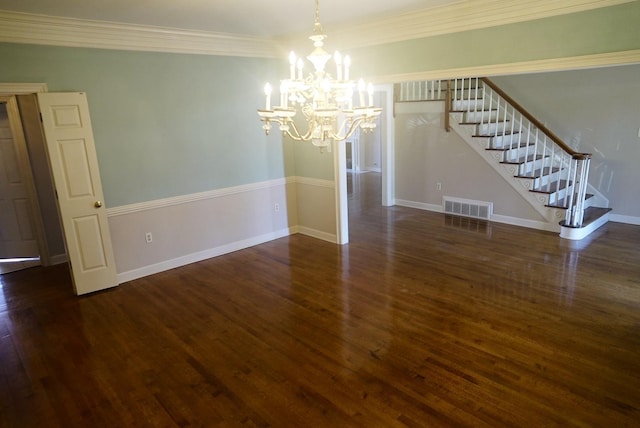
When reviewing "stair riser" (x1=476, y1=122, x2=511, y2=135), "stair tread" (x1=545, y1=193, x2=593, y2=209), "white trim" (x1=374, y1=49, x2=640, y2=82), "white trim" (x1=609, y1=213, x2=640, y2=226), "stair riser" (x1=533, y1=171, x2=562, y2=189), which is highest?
"white trim" (x1=374, y1=49, x2=640, y2=82)

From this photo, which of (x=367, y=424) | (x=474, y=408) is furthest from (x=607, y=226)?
(x=367, y=424)

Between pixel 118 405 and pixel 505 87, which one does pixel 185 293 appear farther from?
pixel 505 87

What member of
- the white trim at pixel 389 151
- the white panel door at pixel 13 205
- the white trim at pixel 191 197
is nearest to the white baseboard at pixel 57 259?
the white panel door at pixel 13 205

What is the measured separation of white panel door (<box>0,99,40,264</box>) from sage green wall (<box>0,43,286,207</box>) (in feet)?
5.40

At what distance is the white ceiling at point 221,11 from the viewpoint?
343 cm

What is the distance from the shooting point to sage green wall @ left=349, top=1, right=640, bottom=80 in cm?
311

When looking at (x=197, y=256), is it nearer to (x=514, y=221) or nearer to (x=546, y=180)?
(x=514, y=221)

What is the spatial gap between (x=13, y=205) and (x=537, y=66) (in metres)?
→ 6.33

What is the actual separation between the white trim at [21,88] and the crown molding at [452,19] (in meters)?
3.13

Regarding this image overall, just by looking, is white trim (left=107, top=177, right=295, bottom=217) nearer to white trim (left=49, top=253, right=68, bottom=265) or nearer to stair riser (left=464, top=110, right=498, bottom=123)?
white trim (left=49, top=253, right=68, bottom=265)

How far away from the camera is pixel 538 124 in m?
5.82

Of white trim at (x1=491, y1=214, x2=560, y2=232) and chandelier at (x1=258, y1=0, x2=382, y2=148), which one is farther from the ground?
chandelier at (x1=258, y1=0, x2=382, y2=148)

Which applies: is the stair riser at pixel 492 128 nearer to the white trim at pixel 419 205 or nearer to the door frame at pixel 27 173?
the white trim at pixel 419 205

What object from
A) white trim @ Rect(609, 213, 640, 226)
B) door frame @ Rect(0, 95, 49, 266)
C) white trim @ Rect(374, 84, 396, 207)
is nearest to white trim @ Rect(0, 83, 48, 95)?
door frame @ Rect(0, 95, 49, 266)
